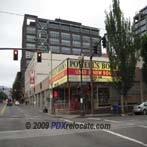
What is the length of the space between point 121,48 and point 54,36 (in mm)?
113633

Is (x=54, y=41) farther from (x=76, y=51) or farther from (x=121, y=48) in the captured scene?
(x=121, y=48)

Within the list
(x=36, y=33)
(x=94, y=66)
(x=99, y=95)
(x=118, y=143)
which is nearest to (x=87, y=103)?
(x=99, y=95)


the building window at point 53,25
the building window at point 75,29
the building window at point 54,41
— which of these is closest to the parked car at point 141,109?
the building window at point 54,41

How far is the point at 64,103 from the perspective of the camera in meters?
47.4

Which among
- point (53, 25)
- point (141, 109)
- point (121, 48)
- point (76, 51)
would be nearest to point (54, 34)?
point (53, 25)

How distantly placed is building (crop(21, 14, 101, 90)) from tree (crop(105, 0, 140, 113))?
351 feet

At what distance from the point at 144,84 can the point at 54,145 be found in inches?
1411

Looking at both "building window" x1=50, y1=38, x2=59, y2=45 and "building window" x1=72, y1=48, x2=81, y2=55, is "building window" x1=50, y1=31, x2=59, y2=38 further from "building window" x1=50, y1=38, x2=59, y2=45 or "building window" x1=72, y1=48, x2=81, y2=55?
"building window" x1=72, y1=48, x2=81, y2=55

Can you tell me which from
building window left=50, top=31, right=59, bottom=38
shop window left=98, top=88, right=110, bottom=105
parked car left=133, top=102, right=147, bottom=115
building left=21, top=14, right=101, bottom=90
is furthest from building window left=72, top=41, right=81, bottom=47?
parked car left=133, top=102, right=147, bottom=115

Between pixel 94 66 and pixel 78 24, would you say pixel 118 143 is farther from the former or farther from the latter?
pixel 78 24

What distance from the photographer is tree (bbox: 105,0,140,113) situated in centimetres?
3819

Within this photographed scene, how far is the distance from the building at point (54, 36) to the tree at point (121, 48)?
10684 centimetres

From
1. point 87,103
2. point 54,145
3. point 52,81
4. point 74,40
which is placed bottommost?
point 54,145

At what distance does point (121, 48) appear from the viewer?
125 feet
